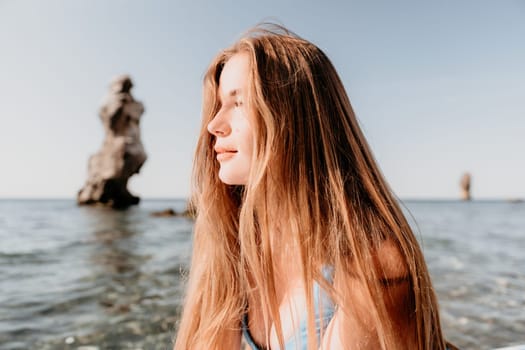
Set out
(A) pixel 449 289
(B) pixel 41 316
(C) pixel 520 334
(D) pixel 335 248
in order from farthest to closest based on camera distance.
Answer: (A) pixel 449 289 < (B) pixel 41 316 < (C) pixel 520 334 < (D) pixel 335 248

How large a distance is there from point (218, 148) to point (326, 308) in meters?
0.77

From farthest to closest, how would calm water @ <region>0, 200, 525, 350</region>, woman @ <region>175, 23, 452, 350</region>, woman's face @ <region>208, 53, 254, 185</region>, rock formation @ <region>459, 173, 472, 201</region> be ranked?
1. rock formation @ <region>459, 173, 472, 201</region>
2. calm water @ <region>0, 200, 525, 350</region>
3. woman's face @ <region>208, 53, 254, 185</region>
4. woman @ <region>175, 23, 452, 350</region>

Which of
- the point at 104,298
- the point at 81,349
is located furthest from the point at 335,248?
the point at 104,298

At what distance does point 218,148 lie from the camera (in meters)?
1.50

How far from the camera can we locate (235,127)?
56.7 inches

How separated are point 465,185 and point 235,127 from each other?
7351cm

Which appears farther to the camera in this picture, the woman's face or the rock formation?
the rock formation

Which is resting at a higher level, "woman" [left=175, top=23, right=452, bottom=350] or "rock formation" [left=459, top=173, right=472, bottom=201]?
"woman" [left=175, top=23, right=452, bottom=350]

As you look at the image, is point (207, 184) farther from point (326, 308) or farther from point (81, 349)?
point (81, 349)

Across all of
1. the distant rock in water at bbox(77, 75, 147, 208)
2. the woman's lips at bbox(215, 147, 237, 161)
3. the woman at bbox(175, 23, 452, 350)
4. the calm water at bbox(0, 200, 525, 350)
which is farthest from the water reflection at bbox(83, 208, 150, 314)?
the distant rock in water at bbox(77, 75, 147, 208)

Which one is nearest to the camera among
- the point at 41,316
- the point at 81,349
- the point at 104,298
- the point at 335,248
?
the point at 335,248

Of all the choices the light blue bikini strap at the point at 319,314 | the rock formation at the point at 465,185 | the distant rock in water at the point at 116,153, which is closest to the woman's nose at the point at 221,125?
the light blue bikini strap at the point at 319,314

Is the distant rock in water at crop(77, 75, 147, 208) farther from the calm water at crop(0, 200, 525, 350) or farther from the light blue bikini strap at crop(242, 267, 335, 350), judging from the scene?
the light blue bikini strap at crop(242, 267, 335, 350)

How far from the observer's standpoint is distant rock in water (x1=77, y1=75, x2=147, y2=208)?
30.6m
